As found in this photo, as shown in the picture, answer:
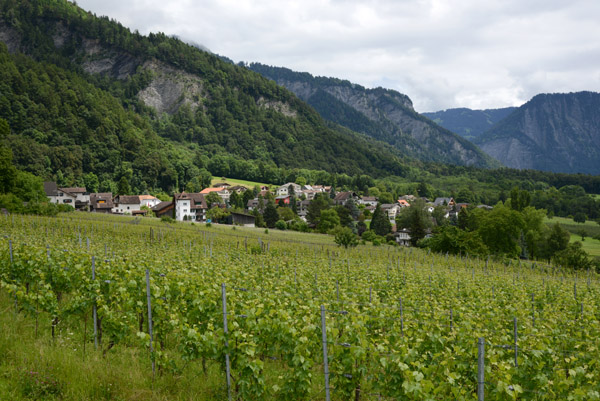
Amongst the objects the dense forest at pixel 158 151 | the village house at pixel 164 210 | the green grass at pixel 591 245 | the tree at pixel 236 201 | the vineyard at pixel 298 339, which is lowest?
the green grass at pixel 591 245

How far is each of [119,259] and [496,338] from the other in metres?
10.1

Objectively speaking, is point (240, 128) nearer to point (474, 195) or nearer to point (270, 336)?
point (474, 195)

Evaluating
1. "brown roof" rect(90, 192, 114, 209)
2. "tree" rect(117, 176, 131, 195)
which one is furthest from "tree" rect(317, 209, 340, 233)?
"tree" rect(117, 176, 131, 195)

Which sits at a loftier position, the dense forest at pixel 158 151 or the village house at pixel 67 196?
the dense forest at pixel 158 151

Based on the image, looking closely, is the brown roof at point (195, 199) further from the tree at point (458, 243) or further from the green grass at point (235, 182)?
the tree at point (458, 243)

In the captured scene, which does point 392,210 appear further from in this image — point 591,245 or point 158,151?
point 158,151

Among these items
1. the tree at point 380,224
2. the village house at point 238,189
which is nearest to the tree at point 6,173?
the tree at point 380,224

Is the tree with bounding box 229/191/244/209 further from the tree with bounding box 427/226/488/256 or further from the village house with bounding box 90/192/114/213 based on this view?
the tree with bounding box 427/226/488/256

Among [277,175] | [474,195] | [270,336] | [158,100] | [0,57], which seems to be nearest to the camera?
[270,336]

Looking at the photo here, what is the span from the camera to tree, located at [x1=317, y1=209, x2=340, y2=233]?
70.8 m

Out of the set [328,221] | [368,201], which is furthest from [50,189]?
[368,201]

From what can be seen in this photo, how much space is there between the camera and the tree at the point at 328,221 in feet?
232

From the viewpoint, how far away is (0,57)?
12438cm

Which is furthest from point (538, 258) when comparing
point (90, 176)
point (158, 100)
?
point (158, 100)
